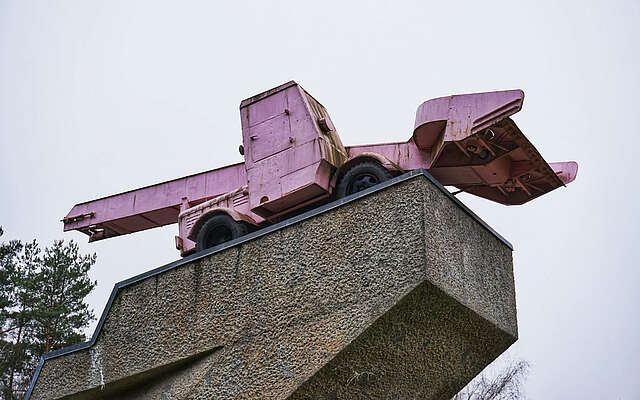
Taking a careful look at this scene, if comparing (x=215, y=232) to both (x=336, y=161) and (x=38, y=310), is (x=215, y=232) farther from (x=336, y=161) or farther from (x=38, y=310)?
(x=38, y=310)

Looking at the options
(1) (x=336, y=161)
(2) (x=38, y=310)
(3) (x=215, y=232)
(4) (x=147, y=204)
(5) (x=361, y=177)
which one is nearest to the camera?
(5) (x=361, y=177)

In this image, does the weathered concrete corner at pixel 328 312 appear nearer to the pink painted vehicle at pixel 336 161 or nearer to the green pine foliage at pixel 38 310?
the pink painted vehicle at pixel 336 161

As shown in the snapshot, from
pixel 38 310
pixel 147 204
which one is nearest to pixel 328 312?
pixel 147 204

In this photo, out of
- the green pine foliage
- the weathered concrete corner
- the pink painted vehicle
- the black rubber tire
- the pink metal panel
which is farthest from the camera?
the green pine foliage

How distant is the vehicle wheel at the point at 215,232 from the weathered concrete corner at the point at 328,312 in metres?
0.87

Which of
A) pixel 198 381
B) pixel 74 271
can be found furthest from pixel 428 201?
pixel 74 271

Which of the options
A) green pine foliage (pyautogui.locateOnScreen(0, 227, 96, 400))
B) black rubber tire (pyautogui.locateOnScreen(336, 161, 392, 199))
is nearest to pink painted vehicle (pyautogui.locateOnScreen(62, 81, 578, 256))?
black rubber tire (pyautogui.locateOnScreen(336, 161, 392, 199))

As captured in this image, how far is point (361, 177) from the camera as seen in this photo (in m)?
7.38

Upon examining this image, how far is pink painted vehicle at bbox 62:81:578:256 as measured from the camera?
23.2 feet

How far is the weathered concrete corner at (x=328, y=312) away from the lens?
20.0ft

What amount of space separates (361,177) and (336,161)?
34 centimetres

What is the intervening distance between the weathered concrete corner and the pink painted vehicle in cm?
71

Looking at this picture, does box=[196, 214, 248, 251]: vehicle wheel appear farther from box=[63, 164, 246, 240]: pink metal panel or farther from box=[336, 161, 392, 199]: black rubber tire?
box=[336, 161, 392, 199]: black rubber tire

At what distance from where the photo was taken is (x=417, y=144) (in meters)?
7.46
